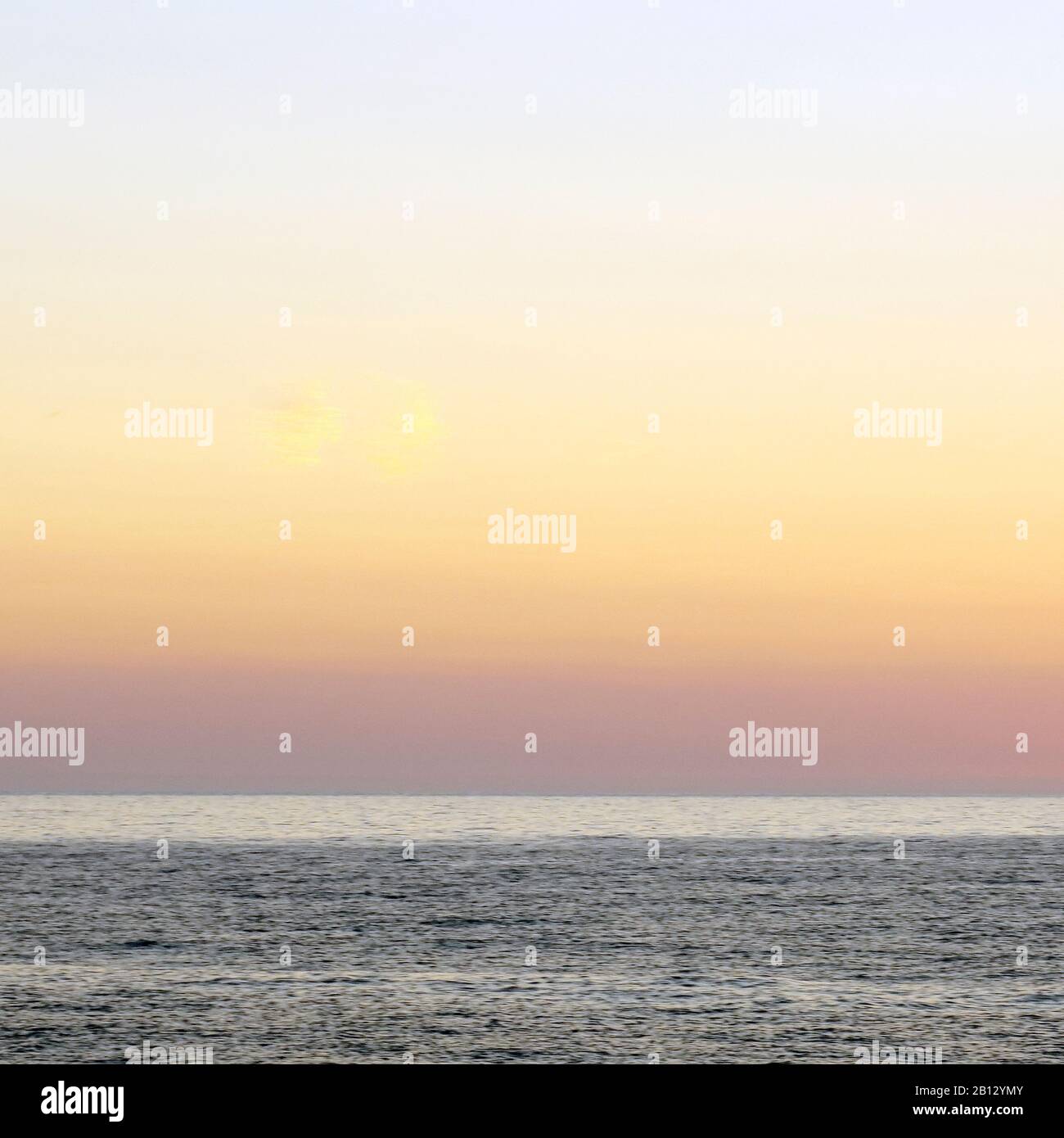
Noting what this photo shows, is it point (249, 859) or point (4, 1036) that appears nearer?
point (4, 1036)

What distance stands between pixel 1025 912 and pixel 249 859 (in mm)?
103248

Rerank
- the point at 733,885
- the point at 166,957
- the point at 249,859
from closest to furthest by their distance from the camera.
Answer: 1. the point at 166,957
2. the point at 733,885
3. the point at 249,859

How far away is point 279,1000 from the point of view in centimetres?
6269
